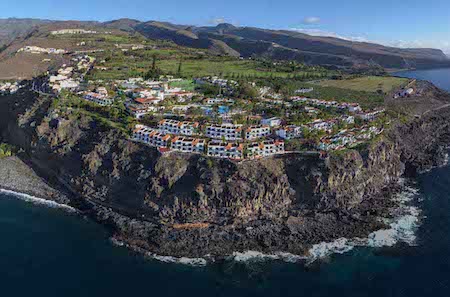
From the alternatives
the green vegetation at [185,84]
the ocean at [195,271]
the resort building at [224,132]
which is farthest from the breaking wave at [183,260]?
the green vegetation at [185,84]

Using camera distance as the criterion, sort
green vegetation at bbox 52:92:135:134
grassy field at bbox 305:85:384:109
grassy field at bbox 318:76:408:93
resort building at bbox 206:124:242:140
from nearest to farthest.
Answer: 1. resort building at bbox 206:124:242:140
2. green vegetation at bbox 52:92:135:134
3. grassy field at bbox 305:85:384:109
4. grassy field at bbox 318:76:408:93

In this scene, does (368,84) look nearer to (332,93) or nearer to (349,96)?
(332,93)

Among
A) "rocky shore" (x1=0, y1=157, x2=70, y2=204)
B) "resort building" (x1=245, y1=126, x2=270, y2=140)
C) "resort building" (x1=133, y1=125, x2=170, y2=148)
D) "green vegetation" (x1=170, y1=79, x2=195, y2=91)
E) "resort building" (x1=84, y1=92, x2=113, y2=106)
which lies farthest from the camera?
"green vegetation" (x1=170, y1=79, x2=195, y2=91)

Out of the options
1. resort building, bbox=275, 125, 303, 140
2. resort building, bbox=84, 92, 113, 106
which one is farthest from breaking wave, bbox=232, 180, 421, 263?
resort building, bbox=84, 92, 113, 106

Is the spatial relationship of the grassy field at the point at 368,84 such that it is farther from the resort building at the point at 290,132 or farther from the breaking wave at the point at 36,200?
the breaking wave at the point at 36,200

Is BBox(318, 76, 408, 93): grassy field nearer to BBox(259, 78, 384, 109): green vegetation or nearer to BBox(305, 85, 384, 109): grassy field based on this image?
BBox(259, 78, 384, 109): green vegetation

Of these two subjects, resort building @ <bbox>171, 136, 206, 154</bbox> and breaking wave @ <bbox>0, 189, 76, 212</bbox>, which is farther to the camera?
breaking wave @ <bbox>0, 189, 76, 212</bbox>

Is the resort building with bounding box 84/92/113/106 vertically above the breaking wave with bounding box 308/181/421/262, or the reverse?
the resort building with bounding box 84/92/113/106

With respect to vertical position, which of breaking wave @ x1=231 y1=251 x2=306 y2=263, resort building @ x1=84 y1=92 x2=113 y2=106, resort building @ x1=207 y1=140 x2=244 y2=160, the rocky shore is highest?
resort building @ x1=84 y1=92 x2=113 y2=106
